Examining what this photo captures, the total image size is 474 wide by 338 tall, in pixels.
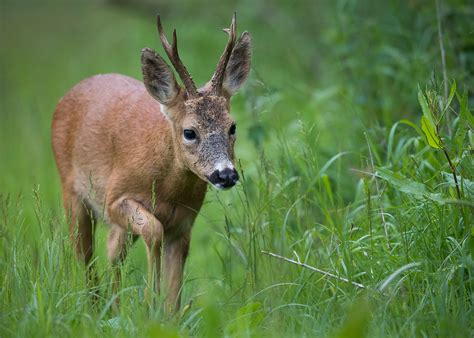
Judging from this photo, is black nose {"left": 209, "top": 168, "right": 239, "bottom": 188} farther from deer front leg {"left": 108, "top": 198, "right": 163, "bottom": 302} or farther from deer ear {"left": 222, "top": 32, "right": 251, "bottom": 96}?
deer ear {"left": 222, "top": 32, "right": 251, "bottom": 96}

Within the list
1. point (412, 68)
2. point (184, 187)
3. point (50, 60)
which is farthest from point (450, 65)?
point (50, 60)

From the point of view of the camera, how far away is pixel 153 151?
5254 mm

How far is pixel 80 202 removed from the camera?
5930 millimetres

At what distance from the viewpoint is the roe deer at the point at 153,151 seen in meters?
4.88

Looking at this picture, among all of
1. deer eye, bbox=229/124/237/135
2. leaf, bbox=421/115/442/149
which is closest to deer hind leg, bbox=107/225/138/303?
deer eye, bbox=229/124/237/135

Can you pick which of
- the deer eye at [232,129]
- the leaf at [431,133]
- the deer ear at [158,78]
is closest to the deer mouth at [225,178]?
the deer eye at [232,129]

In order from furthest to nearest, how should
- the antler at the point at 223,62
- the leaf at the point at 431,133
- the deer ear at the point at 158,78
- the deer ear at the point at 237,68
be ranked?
the deer ear at the point at 237,68
the deer ear at the point at 158,78
the antler at the point at 223,62
the leaf at the point at 431,133

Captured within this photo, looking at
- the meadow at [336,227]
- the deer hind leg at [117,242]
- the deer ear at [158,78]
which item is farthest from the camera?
the deer hind leg at [117,242]

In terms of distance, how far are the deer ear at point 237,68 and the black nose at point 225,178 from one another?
77 centimetres

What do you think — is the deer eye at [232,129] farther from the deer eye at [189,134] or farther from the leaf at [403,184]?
the leaf at [403,184]

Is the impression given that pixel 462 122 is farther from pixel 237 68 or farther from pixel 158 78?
pixel 158 78

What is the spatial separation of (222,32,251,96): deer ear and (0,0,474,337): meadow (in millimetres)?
123

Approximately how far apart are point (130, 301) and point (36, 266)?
0.51 m

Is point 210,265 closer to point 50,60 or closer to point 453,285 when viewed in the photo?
point 453,285
